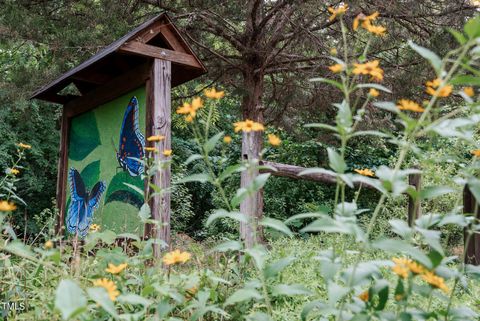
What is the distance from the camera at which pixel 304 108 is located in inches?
269

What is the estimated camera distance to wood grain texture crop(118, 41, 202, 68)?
351 centimetres

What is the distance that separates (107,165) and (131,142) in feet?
1.76

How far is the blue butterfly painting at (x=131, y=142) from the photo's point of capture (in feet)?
12.8

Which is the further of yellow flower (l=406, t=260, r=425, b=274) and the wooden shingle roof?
the wooden shingle roof

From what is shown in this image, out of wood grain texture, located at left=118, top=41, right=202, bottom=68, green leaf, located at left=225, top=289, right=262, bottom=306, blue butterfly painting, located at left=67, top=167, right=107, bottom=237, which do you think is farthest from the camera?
blue butterfly painting, located at left=67, top=167, right=107, bottom=237

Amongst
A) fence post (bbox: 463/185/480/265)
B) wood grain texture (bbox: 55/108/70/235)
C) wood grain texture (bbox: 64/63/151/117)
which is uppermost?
wood grain texture (bbox: 64/63/151/117)

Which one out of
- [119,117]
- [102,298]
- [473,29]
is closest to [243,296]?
[102,298]

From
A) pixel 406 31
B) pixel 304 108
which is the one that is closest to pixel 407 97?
pixel 406 31

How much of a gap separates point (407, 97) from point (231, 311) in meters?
4.52

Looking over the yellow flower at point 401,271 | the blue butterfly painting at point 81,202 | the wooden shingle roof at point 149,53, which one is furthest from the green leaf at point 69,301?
the blue butterfly painting at point 81,202

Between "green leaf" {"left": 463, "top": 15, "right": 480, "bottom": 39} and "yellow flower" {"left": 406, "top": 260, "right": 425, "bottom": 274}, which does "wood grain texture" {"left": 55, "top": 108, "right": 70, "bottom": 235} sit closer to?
"yellow flower" {"left": 406, "top": 260, "right": 425, "bottom": 274}

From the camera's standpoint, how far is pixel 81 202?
15.8 ft

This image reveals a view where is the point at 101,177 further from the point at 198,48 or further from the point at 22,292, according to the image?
the point at 22,292

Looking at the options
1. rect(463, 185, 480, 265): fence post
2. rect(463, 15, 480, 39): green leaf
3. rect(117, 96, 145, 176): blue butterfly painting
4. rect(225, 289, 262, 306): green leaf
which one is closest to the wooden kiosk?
rect(117, 96, 145, 176): blue butterfly painting
